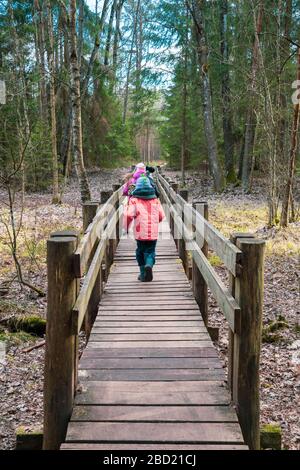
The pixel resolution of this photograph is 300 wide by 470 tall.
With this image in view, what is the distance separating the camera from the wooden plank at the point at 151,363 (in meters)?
4.63

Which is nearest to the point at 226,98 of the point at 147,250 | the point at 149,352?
the point at 147,250

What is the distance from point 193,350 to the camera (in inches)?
197

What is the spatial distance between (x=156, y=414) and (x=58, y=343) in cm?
96

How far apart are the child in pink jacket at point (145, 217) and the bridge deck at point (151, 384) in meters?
1.15

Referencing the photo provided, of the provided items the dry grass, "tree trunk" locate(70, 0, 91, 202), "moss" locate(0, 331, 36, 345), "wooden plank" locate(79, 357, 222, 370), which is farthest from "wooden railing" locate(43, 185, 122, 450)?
"tree trunk" locate(70, 0, 91, 202)

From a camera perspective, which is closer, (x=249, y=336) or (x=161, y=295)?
(x=249, y=336)

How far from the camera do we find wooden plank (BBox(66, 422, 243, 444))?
346 cm

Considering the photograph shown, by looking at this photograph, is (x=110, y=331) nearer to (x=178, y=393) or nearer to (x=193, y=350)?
(x=193, y=350)

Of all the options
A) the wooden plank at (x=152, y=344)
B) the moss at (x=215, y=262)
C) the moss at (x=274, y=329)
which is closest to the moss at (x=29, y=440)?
the wooden plank at (x=152, y=344)

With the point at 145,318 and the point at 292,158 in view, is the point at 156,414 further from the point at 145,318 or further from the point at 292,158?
the point at 292,158

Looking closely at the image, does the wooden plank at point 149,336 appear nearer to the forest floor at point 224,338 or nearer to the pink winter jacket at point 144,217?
the forest floor at point 224,338

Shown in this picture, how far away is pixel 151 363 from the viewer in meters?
4.71
